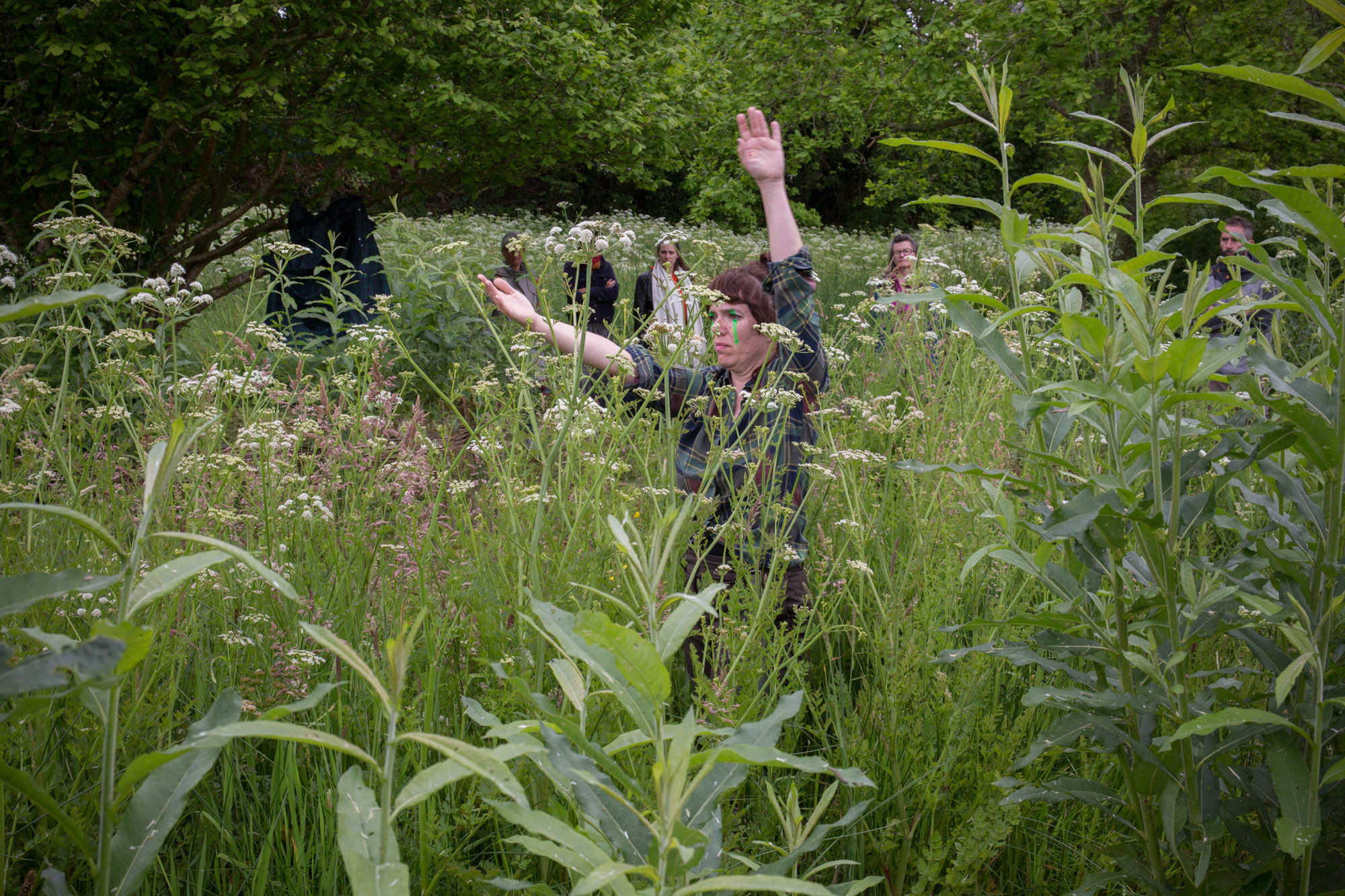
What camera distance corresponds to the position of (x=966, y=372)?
4148 millimetres

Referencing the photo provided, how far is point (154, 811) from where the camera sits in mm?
960

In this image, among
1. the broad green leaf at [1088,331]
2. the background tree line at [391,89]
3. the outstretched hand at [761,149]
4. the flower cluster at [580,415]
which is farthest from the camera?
the background tree line at [391,89]

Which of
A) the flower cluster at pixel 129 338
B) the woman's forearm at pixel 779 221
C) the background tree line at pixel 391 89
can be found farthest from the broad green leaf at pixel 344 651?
the background tree line at pixel 391 89

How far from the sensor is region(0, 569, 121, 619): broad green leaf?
0.78 meters

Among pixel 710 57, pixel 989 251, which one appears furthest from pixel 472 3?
pixel 710 57

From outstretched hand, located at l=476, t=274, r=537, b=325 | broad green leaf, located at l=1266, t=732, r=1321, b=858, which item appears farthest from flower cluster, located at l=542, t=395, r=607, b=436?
broad green leaf, located at l=1266, t=732, r=1321, b=858

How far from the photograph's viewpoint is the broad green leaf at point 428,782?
32.5 inches

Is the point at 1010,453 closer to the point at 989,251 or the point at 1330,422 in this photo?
the point at 1330,422


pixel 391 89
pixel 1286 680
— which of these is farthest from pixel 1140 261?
pixel 391 89

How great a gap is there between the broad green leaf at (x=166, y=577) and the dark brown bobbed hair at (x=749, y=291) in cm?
232

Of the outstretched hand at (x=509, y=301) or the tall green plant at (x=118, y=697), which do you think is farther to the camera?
the outstretched hand at (x=509, y=301)

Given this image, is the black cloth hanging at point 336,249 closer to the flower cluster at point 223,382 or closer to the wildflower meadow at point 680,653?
the flower cluster at point 223,382

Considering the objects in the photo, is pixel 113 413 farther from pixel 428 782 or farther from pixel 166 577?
pixel 428 782

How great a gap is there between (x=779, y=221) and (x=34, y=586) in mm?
2467
